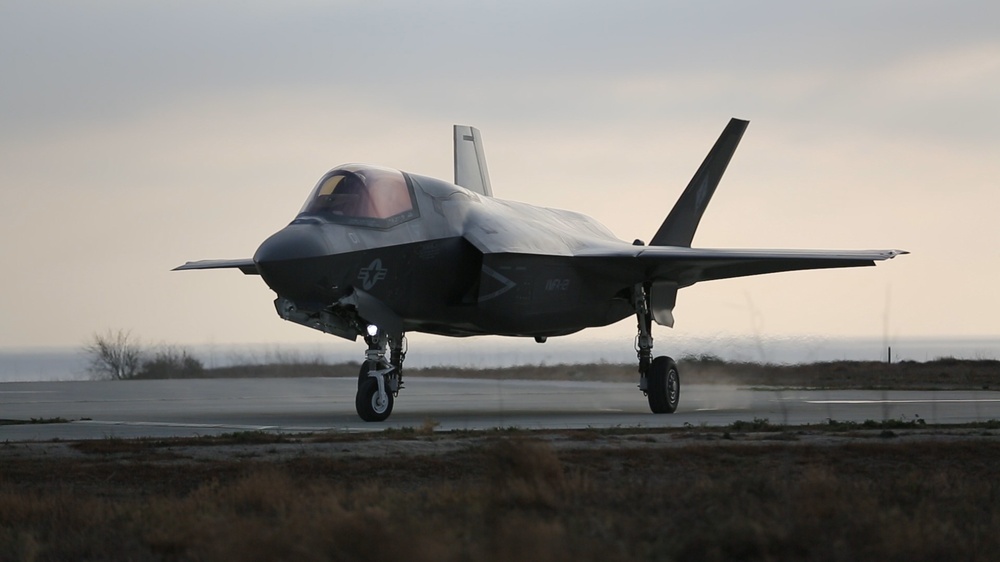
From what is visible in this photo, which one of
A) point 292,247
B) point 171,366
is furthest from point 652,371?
point 171,366

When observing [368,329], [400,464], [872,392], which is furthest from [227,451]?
[872,392]

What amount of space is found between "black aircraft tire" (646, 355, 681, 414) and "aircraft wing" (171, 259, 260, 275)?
27.4 feet

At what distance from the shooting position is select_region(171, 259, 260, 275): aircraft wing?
84.3 feet

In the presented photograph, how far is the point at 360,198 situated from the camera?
19.2 metres

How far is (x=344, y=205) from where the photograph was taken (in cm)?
1902

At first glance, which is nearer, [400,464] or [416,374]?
[400,464]

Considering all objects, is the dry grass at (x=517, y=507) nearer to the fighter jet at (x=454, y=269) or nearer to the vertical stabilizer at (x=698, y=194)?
the fighter jet at (x=454, y=269)

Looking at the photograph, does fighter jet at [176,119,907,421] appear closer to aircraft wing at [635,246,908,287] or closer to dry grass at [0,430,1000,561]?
aircraft wing at [635,246,908,287]

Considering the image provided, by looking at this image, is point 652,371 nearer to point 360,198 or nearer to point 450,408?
point 450,408

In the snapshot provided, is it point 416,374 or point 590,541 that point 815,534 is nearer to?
point 590,541

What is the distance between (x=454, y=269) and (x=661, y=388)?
15.6 feet

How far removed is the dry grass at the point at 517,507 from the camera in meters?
6.48

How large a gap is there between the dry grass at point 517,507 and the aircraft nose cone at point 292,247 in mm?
5706

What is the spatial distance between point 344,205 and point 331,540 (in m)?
13.0
